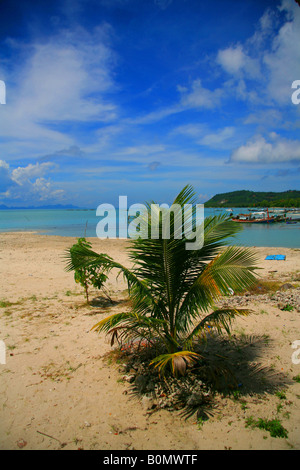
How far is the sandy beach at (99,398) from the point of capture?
3.20m

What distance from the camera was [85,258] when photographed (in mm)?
4223

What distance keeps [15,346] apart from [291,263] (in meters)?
13.8

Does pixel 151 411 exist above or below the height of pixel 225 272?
below

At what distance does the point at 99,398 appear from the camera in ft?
13.0

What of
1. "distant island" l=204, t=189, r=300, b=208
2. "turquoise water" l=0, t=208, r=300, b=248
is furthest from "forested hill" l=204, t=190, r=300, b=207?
"turquoise water" l=0, t=208, r=300, b=248

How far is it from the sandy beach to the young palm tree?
0.75m

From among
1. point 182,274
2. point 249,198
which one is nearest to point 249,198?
point 249,198

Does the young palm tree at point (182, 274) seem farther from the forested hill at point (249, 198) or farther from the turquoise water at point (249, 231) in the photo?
the forested hill at point (249, 198)

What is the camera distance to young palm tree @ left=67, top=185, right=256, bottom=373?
388 cm

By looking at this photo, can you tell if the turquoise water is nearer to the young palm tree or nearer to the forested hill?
the young palm tree

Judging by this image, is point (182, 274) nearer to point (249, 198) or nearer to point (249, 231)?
point (249, 231)

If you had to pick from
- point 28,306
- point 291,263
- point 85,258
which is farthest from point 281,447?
point 291,263

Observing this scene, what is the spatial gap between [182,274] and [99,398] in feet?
7.11

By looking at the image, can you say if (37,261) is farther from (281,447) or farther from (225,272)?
(281,447)
